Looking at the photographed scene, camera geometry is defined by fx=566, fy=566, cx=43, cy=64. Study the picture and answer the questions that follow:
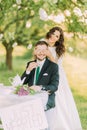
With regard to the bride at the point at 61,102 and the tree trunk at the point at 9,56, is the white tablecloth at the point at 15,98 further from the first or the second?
the tree trunk at the point at 9,56

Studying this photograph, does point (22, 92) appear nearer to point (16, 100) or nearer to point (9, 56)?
point (16, 100)

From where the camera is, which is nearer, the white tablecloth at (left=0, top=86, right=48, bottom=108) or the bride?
the white tablecloth at (left=0, top=86, right=48, bottom=108)

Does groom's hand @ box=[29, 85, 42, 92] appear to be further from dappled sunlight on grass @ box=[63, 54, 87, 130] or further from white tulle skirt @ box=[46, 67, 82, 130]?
dappled sunlight on grass @ box=[63, 54, 87, 130]

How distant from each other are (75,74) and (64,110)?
506 inches

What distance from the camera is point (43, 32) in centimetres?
2003

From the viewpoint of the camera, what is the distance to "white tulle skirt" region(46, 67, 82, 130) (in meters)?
8.62

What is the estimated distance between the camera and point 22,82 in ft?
22.6

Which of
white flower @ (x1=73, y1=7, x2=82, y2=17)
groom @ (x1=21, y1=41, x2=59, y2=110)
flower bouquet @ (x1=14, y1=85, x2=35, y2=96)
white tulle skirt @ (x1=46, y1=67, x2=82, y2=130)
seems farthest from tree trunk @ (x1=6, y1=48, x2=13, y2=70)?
flower bouquet @ (x1=14, y1=85, x2=35, y2=96)

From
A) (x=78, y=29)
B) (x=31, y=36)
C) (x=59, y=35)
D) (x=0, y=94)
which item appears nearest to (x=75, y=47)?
(x=31, y=36)

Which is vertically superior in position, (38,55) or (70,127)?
(38,55)

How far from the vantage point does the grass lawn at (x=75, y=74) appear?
16.1m

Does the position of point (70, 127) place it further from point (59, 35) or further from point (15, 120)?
point (15, 120)

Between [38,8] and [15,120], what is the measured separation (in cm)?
287

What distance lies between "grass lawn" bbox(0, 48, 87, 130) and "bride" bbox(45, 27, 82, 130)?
3711 millimetres
